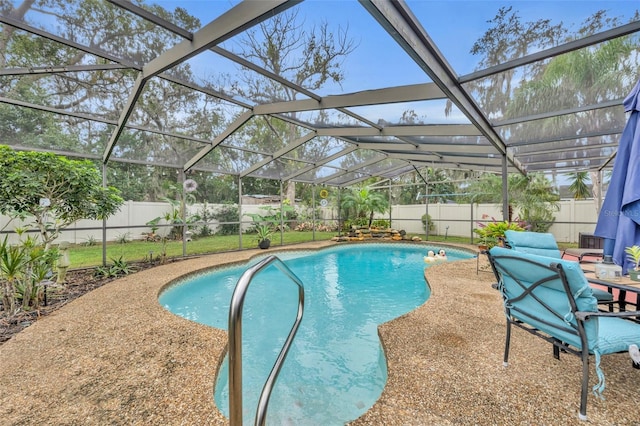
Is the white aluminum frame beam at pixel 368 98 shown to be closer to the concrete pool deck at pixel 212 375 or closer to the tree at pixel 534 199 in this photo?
the concrete pool deck at pixel 212 375

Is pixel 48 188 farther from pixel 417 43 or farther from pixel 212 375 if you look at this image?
pixel 417 43

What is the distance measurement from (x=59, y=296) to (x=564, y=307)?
704 centimetres

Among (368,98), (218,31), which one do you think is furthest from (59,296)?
(368,98)

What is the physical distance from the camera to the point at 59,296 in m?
4.87

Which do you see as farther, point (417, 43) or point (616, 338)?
point (417, 43)

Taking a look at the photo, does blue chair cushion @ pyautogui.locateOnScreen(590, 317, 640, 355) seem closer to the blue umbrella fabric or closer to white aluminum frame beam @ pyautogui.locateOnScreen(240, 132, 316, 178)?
the blue umbrella fabric

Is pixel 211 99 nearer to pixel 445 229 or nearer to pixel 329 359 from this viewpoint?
pixel 329 359

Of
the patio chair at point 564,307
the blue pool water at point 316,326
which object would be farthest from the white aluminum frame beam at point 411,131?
the patio chair at point 564,307

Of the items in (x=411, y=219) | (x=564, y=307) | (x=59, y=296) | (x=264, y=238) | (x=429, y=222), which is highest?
(x=411, y=219)

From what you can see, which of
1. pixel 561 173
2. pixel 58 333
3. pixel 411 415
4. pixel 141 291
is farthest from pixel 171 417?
pixel 561 173

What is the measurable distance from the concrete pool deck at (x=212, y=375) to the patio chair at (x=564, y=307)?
0.87 feet

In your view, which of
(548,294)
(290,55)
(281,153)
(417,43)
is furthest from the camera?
A: (281,153)

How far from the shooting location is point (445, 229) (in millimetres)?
15195

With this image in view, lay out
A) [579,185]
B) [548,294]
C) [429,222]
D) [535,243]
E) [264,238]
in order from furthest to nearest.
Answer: [429,222], [579,185], [264,238], [535,243], [548,294]
